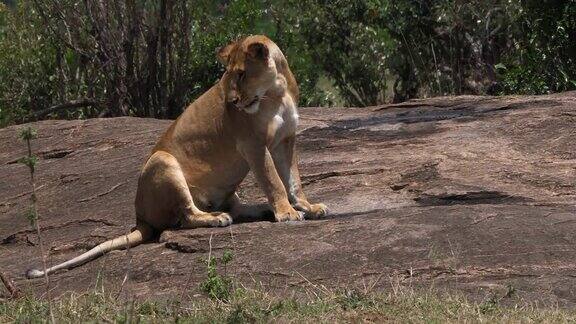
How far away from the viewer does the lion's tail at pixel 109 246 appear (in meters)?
8.05

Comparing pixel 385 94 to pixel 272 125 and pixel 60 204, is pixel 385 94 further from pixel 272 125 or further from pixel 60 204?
pixel 272 125

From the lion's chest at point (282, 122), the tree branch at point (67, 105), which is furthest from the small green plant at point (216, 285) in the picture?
the tree branch at point (67, 105)

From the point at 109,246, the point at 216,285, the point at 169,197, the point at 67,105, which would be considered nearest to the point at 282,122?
the point at 169,197

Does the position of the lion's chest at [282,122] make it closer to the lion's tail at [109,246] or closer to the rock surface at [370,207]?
the rock surface at [370,207]

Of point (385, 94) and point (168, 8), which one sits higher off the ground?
point (168, 8)

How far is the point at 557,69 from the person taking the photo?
13.8 m

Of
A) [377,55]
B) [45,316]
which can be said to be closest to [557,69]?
[377,55]

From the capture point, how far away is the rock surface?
7.20 m

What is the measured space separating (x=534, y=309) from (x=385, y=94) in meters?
9.91

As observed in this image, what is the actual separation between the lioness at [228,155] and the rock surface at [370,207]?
0.21 meters

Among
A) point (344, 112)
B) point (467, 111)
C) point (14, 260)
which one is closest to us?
point (14, 260)

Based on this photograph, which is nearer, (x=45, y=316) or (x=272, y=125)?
(x=45, y=316)

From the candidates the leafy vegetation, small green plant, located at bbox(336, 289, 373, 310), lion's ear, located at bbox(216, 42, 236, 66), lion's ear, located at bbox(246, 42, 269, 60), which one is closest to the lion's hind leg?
lion's ear, located at bbox(216, 42, 236, 66)

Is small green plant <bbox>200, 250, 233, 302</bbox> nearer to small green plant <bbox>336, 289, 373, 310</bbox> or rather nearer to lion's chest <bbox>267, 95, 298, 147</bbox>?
small green plant <bbox>336, 289, 373, 310</bbox>
